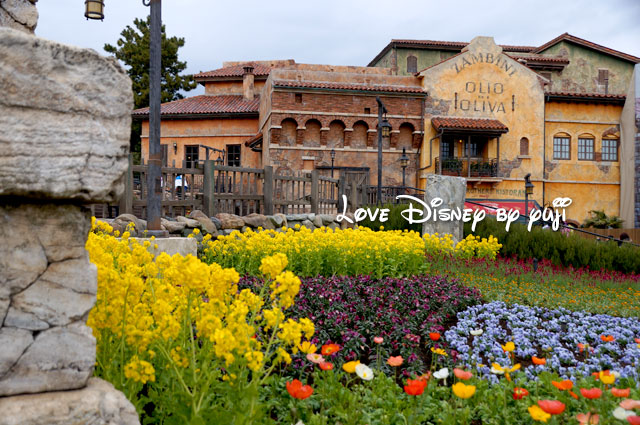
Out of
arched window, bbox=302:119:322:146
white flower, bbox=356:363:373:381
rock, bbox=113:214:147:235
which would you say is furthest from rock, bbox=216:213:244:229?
arched window, bbox=302:119:322:146

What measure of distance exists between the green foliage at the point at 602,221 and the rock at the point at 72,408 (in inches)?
1162

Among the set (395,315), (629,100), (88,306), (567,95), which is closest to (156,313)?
(88,306)

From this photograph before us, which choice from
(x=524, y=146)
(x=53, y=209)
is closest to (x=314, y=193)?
(x=53, y=209)

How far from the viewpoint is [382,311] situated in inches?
196

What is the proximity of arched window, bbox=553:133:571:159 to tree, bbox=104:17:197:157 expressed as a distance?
77.0 feet

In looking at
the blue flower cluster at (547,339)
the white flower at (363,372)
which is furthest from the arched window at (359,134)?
the white flower at (363,372)

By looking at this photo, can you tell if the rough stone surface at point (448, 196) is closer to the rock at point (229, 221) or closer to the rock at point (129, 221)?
the rock at point (229, 221)

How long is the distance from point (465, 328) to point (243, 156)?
2649 centimetres

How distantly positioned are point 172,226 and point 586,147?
91.6 ft

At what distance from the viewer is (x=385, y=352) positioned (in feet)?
12.9

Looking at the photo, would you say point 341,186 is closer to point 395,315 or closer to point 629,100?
point 395,315

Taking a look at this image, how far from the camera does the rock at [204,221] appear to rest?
882 cm

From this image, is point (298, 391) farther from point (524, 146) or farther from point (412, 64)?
point (412, 64)

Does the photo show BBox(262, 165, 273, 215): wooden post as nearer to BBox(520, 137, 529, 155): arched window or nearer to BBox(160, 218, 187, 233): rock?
BBox(160, 218, 187, 233): rock
